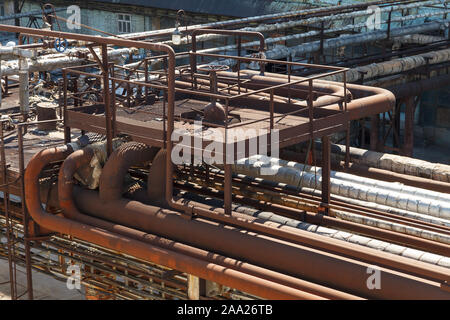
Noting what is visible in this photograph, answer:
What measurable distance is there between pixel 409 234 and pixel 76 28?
96.7 feet

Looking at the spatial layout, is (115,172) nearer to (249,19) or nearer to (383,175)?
(383,175)

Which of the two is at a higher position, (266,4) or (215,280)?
(266,4)

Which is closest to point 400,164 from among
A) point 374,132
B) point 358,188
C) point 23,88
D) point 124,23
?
point 358,188

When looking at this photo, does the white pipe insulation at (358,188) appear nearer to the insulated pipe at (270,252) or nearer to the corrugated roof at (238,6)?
the insulated pipe at (270,252)

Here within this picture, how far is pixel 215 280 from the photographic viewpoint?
9266 mm

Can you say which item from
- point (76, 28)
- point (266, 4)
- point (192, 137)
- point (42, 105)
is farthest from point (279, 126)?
point (76, 28)

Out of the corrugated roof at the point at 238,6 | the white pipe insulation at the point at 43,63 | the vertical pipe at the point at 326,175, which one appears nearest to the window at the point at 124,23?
the corrugated roof at the point at 238,6

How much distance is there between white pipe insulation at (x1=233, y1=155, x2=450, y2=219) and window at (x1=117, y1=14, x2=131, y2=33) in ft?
79.6

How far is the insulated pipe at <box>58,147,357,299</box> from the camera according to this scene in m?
8.67

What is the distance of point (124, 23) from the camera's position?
36.1 meters

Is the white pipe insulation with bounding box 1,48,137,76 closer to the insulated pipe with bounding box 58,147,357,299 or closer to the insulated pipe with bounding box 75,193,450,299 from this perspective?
the insulated pipe with bounding box 58,147,357,299

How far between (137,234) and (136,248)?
0.30 m

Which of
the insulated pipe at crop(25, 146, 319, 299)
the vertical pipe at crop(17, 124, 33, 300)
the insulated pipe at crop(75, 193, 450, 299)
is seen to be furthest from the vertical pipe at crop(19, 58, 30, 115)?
the insulated pipe at crop(75, 193, 450, 299)
